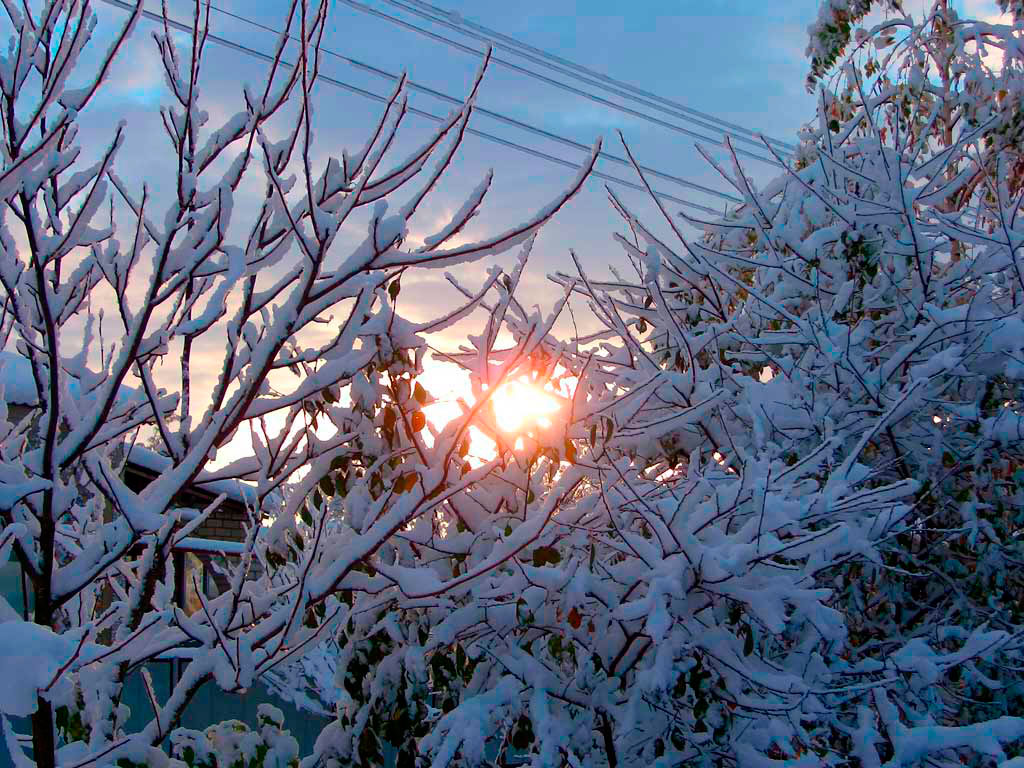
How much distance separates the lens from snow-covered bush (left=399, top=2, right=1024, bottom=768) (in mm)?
2941

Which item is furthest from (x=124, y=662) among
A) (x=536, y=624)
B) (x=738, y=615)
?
(x=738, y=615)

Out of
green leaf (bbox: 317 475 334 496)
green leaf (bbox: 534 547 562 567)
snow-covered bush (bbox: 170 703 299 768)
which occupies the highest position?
green leaf (bbox: 317 475 334 496)

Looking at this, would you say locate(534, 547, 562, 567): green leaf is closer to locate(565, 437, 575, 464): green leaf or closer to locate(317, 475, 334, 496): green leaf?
locate(565, 437, 575, 464): green leaf

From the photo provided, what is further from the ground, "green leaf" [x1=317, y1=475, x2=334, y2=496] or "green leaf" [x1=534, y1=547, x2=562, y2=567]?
"green leaf" [x1=317, y1=475, x2=334, y2=496]

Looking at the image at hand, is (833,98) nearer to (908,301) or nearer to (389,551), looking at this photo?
(908,301)

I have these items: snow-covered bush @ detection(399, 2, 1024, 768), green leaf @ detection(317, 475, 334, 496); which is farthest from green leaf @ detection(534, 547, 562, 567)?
green leaf @ detection(317, 475, 334, 496)

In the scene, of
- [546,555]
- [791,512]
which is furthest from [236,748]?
[791,512]

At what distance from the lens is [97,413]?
225 cm

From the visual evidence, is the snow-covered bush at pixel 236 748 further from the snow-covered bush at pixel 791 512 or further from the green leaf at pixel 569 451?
the green leaf at pixel 569 451

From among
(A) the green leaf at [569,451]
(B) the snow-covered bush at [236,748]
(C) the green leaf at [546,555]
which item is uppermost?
(A) the green leaf at [569,451]

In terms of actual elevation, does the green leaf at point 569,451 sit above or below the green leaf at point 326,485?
below

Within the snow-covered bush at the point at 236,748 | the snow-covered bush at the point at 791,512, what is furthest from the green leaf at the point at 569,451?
the snow-covered bush at the point at 236,748

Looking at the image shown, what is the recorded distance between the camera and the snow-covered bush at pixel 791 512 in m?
2.94

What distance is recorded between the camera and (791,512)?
2922mm
